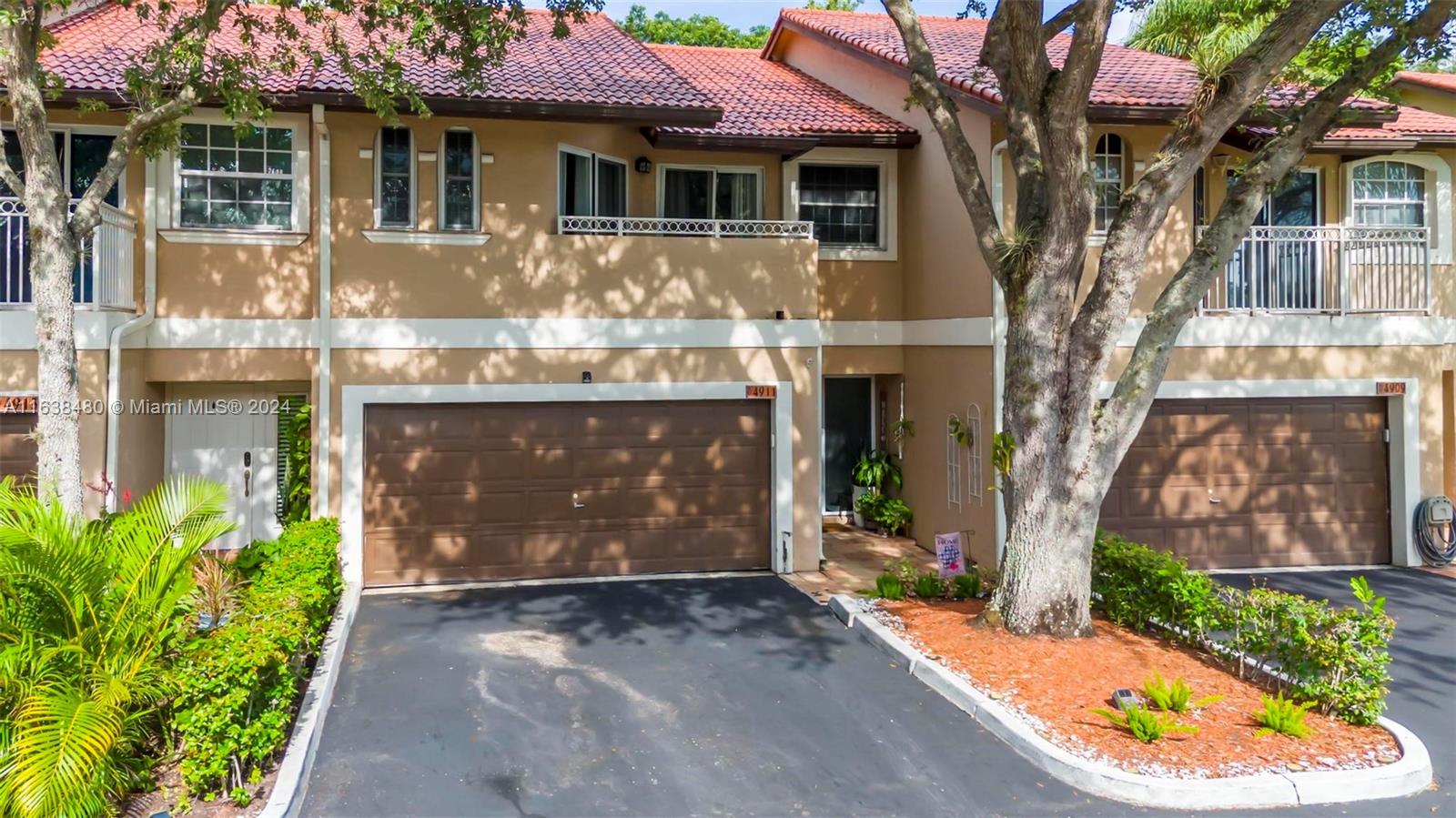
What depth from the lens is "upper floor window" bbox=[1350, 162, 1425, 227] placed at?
14.3 metres

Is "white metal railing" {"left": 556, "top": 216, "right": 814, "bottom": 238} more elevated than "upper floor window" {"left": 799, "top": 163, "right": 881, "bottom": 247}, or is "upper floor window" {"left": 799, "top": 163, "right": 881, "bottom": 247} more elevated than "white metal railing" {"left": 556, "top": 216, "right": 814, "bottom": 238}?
"upper floor window" {"left": 799, "top": 163, "right": 881, "bottom": 247}

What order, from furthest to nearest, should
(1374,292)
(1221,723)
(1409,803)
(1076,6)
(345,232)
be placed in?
(1374,292) → (345,232) → (1076,6) → (1221,723) → (1409,803)

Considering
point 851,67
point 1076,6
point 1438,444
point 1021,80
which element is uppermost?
point 851,67

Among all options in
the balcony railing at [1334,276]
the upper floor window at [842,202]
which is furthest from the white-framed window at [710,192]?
the balcony railing at [1334,276]

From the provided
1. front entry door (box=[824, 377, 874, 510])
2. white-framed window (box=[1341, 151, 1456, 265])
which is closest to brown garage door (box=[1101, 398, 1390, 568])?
white-framed window (box=[1341, 151, 1456, 265])

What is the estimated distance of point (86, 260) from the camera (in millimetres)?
11094

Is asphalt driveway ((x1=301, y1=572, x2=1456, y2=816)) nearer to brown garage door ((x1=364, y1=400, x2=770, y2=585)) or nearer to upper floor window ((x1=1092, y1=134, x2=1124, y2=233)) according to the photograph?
brown garage door ((x1=364, y1=400, x2=770, y2=585))

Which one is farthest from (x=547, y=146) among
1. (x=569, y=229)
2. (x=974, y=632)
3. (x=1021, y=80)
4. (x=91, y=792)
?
(x=91, y=792)

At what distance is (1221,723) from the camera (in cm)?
731

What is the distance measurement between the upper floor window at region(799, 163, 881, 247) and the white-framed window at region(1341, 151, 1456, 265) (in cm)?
638

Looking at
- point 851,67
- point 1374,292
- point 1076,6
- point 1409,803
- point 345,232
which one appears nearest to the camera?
point 1409,803

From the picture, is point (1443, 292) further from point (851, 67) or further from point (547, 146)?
point (547, 146)

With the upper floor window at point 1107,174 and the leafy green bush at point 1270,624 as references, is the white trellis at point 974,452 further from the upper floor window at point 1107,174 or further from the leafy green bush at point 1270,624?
the leafy green bush at point 1270,624

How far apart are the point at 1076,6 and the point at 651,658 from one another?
22.0 ft
